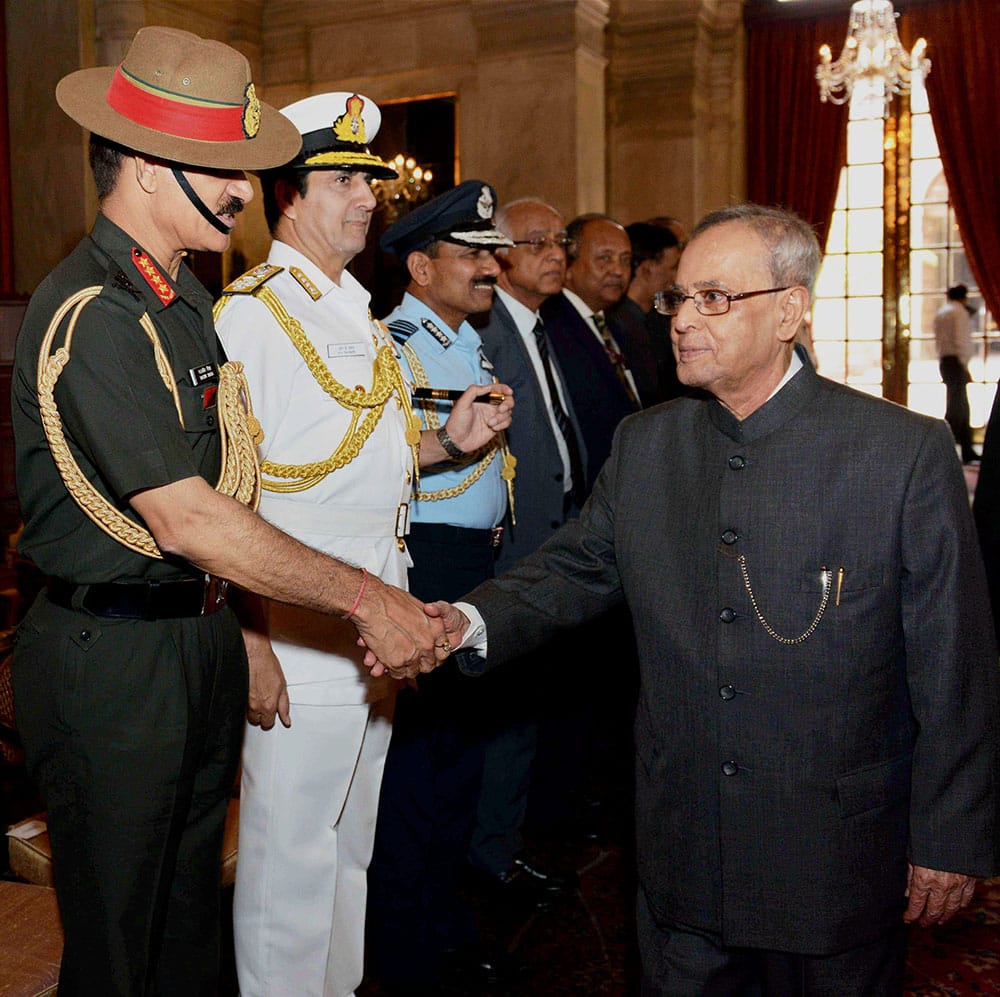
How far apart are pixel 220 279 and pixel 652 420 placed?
21.4ft

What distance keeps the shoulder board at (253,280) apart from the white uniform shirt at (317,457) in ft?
0.04

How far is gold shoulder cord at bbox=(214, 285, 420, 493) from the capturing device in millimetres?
2104

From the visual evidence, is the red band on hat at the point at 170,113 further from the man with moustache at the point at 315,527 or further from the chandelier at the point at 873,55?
the chandelier at the point at 873,55

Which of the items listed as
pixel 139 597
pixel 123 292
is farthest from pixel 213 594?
pixel 123 292

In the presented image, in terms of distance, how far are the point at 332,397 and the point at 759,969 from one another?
1.19 m

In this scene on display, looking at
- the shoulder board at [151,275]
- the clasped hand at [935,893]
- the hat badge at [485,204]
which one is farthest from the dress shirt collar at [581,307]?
the clasped hand at [935,893]

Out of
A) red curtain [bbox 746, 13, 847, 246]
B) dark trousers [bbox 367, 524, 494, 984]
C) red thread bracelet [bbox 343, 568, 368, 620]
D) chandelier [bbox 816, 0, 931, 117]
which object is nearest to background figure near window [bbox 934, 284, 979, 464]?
red curtain [bbox 746, 13, 847, 246]

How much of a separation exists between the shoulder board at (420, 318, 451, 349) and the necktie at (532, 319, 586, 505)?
0.57 m

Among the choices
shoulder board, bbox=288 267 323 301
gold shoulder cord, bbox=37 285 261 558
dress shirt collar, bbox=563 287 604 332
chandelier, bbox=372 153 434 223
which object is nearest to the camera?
gold shoulder cord, bbox=37 285 261 558

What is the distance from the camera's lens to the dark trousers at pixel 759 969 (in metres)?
1.68

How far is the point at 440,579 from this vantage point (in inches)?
105

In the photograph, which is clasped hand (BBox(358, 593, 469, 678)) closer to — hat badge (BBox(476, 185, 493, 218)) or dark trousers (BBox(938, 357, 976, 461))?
hat badge (BBox(476, 185, 493, 218))

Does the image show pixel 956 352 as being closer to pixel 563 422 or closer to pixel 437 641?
pixel 563 422

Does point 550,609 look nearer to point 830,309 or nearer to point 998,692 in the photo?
point 998,692
